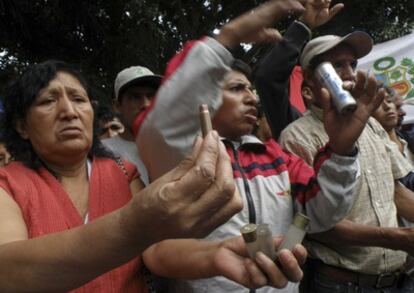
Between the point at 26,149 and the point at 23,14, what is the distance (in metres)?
6.93

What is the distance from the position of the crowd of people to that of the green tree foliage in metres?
4.77

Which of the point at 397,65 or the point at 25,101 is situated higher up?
the point at 25,101

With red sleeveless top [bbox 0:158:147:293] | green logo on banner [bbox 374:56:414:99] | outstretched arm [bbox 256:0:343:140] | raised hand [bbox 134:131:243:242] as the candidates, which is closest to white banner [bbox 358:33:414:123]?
green logo on banner [bbox 374:56:414:99]

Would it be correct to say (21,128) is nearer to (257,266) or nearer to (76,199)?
(76,199)

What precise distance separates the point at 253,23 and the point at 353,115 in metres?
0.64


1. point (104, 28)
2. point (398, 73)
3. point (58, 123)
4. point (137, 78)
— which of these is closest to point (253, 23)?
point (58, 123)

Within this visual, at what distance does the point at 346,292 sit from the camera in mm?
2047

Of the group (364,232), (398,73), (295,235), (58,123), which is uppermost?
(58,123)

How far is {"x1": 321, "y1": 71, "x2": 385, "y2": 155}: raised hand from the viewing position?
167cm

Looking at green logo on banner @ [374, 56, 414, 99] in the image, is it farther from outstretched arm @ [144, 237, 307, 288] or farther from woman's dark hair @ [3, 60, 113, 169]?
outstretched arm @ [144, 237, 307, 288]

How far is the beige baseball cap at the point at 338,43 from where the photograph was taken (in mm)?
2328

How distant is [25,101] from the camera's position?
5.55 feet

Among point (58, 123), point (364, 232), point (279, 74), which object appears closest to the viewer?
point (58, 123)

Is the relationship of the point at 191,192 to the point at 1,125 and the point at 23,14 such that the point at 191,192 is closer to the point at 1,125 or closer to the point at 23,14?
the point at 1,125
